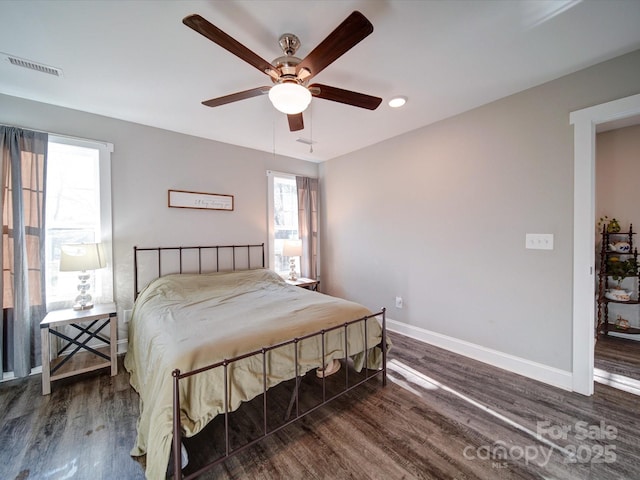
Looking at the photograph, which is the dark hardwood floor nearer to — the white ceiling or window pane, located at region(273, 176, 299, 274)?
window pane, located at region(273, 176, 299, 274)

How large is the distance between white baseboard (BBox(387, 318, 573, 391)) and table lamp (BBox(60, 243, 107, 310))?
3.57 metres

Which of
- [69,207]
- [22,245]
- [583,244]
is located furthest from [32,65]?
[583,244]

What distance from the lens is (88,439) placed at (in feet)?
5.72

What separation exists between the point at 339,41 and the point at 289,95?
1.32 ft

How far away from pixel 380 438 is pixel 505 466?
71 cm

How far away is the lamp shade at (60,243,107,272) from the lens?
2426 millimetres

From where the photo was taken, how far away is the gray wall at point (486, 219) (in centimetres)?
225

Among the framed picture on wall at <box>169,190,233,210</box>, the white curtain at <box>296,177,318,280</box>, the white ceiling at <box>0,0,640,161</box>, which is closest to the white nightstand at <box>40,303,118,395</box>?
the framed picture on wall at <box>169,190,233,210</box>

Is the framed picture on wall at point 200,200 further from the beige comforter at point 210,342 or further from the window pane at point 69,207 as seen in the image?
the beige comforter at point 210,342

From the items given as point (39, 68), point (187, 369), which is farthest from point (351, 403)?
point (39, 68)

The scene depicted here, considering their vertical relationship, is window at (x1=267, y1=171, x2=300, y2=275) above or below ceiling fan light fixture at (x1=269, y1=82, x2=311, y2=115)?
below

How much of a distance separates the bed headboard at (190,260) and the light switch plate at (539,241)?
331 cm

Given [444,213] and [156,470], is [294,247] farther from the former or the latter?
[156,470]

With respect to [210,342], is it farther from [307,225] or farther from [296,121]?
[307,225]
